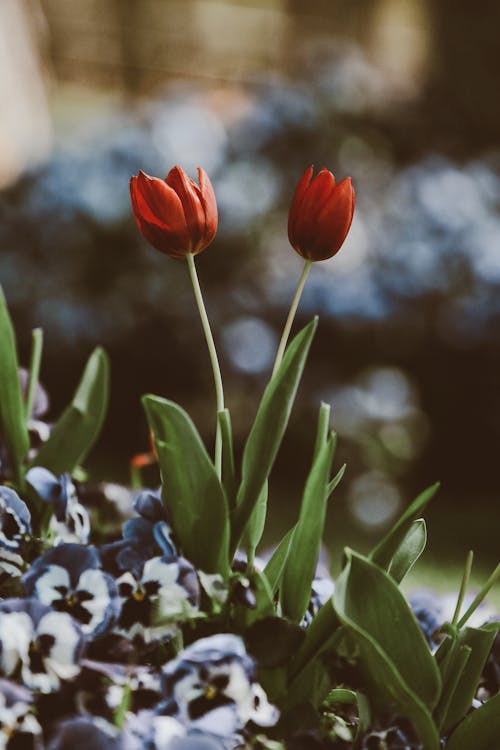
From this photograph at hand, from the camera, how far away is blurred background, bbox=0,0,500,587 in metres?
2.92

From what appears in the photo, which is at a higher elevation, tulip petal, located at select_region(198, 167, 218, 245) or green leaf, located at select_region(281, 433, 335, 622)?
tulip petal, located at select_region(198, 167, 218, 245)

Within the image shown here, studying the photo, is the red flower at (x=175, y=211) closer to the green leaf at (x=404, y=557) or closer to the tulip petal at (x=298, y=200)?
the tulip petal at (x=298, y=200)

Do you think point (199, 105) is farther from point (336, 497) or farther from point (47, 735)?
point (47, 735)

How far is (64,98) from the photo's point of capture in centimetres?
1043

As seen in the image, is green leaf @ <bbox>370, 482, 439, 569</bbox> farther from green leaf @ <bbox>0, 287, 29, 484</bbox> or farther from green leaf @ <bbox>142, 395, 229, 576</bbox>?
green leaf @ <bbox>0, 287, 29, 484</bbox>

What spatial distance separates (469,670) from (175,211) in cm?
39

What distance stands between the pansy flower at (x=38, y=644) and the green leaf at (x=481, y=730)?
261 millimetres

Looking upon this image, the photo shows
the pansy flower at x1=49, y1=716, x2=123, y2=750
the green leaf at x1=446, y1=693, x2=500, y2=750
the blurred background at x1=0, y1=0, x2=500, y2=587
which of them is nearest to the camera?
the pansy flower at x1=49, y1=716, x2=123, y2=750

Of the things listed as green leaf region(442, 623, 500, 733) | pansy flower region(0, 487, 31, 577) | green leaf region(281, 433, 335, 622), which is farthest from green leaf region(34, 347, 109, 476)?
green leaf region(442, 623, 500, 733)

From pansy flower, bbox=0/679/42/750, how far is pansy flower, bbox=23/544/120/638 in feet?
0.29

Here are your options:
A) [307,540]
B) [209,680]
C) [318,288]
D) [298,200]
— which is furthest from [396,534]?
[318,288]

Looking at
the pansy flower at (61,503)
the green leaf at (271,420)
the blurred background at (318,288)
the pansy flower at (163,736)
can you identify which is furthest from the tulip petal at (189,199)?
the blurred background at (318,288)

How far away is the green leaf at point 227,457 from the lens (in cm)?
69

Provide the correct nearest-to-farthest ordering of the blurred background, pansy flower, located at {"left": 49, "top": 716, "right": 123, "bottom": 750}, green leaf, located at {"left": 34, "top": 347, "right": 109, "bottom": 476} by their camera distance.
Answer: pansy flower, located at {"left": 49, "top": 716, "right": 123, "bottom": 750} < green leaf, located at {"left": 34, "top": 347, "right": 109, "bottom": 476} < the blurred background
